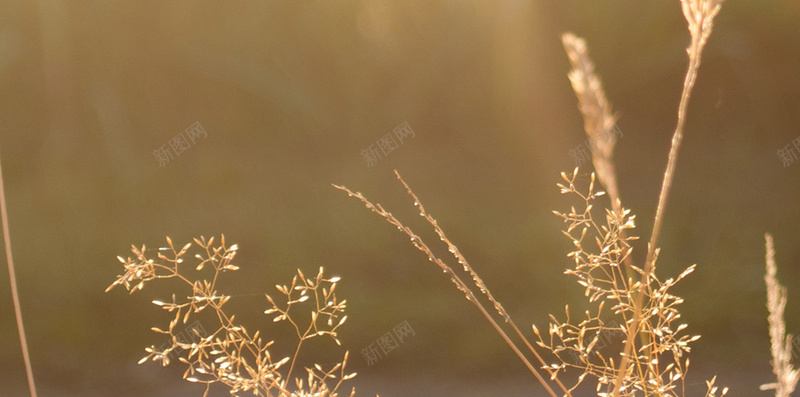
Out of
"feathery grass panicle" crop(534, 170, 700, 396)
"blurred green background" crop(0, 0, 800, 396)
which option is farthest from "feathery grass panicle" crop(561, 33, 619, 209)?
"blurred green background" crop(0, 0, 800, 396)

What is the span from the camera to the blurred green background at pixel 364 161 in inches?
76.1

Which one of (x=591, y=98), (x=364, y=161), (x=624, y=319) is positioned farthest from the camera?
(x=364, y=161)

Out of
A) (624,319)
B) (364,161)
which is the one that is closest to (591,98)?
(624,319)

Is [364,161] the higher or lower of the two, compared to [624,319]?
higher

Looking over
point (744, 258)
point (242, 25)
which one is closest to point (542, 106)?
point (744, 258)

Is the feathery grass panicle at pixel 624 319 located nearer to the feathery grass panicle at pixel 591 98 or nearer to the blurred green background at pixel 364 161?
the feathery grass panicle at pixel 591 98

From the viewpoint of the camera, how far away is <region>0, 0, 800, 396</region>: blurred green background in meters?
1.93

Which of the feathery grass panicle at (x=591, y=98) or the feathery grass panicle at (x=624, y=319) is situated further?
the feathery grass panicle at (x=624, y=319)

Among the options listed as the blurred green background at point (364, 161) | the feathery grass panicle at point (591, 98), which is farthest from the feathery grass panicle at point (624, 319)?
the blurred green background at point (364, 161)

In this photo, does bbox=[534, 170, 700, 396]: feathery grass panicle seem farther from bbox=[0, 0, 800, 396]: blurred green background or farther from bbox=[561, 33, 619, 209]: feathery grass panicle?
bbox=[0, 0, 800, 396]: blurred green background

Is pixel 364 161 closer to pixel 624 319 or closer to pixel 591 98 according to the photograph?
pixel 624 319

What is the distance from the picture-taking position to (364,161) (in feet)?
6.54

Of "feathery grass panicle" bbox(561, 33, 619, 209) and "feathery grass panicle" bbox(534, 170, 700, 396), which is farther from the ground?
"feathery grass panicle" bbox(561, 33, 619, 209)

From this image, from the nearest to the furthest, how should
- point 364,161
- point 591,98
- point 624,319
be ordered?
point 591,98 < point 624,319 < point 364,161
